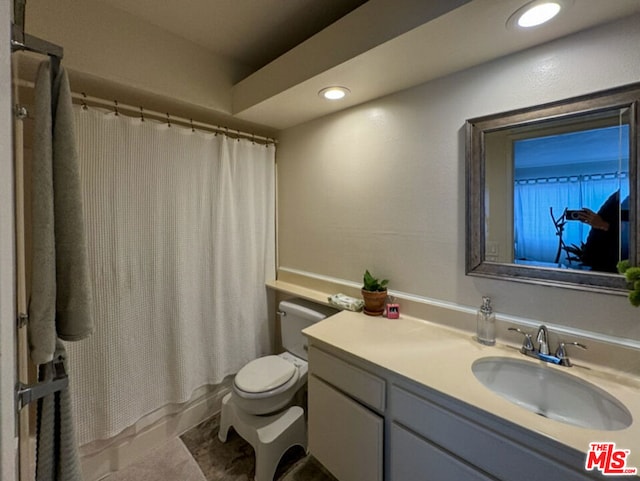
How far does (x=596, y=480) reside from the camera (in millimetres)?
725

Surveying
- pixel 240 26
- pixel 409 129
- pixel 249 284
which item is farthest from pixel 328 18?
pixel 249 284

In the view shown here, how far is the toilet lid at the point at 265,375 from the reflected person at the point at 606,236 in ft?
5.18

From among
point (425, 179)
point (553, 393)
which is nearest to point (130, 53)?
point (425, 179)

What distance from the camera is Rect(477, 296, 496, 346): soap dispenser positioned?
128 cm

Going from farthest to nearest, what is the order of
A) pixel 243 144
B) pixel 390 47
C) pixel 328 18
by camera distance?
1. pixel 243 144
2. pixel 328 18
3. pixel 390 47

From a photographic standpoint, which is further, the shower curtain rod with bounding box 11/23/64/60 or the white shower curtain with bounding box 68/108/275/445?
the white shower curtain with bounding box 68/108/275/445

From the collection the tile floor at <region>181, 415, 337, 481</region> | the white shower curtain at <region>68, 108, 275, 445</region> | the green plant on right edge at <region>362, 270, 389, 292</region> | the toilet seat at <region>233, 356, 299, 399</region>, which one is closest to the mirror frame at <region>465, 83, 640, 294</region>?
the green plant on right edge at <region>362, 270, 389, 292</region>

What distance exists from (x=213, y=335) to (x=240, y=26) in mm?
1956

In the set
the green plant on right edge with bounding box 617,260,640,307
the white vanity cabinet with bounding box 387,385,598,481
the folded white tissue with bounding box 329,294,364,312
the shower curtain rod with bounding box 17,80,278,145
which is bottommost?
the white vanity cabinet with bounding box 387,385,598,481

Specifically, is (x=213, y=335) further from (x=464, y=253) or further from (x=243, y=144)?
(x=464, y=253)

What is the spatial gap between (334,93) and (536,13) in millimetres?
920

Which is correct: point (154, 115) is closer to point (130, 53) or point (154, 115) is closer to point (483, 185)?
point (130, 53)

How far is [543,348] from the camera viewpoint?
1.15m

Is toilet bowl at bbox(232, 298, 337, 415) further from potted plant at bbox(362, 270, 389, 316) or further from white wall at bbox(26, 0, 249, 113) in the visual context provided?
white wall at bbox(26, 0, 249, 113)
